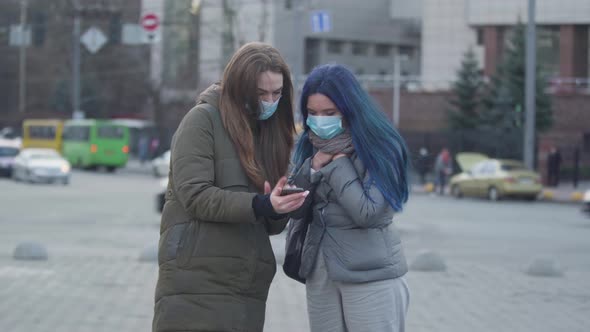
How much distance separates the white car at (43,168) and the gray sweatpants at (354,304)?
3662cm

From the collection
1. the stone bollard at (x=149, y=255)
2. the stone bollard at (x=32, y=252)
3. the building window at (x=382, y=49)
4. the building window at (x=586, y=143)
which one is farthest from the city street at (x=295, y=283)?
Result: the building window at (x=382, y=49)

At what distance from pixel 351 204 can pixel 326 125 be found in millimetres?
338

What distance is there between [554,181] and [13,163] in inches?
829

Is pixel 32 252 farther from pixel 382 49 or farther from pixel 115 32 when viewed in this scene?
pixel 382 49

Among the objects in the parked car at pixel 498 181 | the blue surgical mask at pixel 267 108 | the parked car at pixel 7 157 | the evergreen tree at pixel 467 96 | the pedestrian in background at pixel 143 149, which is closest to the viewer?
the blue surgical mask at pixel 267 108

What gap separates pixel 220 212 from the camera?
4176 mm

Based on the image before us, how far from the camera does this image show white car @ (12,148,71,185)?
40.2 metres

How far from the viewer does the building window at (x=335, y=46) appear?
81.4 metres

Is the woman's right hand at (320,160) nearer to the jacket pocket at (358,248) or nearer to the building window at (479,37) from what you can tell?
the jacket pocket at (358,248)

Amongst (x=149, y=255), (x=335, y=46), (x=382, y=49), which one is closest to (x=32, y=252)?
(x=149, y=255)

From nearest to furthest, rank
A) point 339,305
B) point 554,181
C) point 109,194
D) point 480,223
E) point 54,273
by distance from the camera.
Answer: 1. point 339,305
2. point 54,273
3. point 480,223
4. point 109,194
5. point 554,181

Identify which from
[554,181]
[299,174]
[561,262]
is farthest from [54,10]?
[299,174]

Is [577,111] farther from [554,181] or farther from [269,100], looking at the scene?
[269,100]

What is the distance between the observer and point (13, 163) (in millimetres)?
43562
